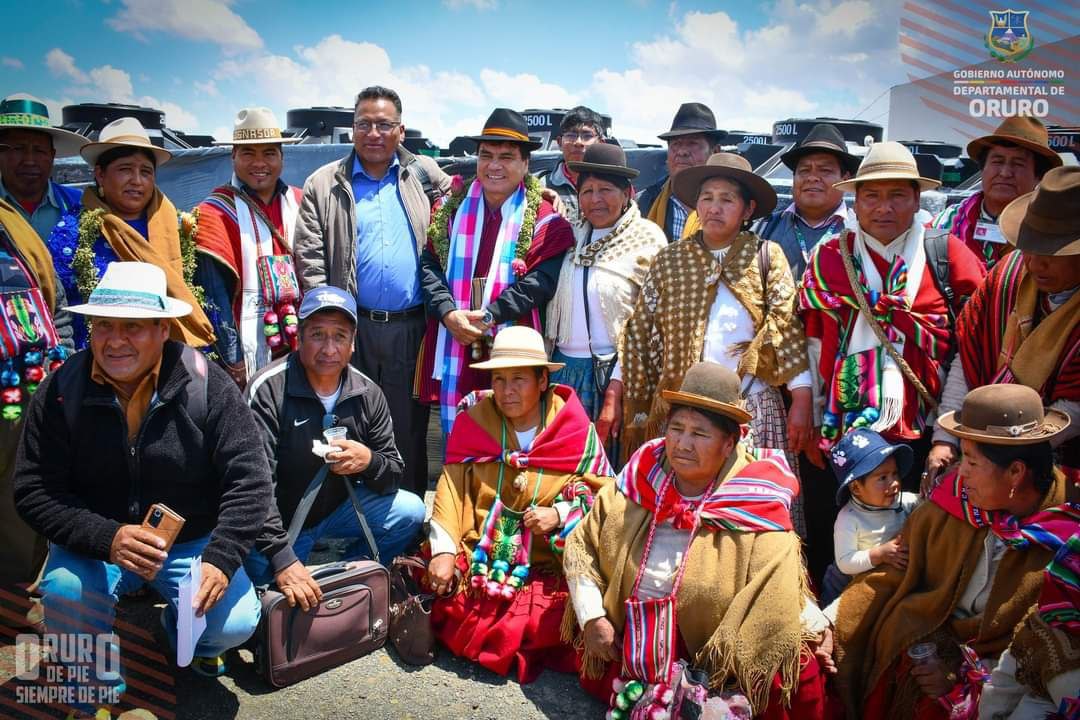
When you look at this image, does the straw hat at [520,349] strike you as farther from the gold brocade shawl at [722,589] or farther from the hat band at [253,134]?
the hat band at [253,134]

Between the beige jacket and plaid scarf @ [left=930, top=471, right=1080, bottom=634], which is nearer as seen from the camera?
plaid scarf @ [left=930, top=471, right=1080, bottom=634]

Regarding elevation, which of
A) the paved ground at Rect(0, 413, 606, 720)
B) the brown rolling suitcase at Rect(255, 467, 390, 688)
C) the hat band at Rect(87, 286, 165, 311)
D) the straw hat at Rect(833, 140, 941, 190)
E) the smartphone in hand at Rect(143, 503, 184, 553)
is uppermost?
the straw hat at Rect(833, 140, 941, 190)

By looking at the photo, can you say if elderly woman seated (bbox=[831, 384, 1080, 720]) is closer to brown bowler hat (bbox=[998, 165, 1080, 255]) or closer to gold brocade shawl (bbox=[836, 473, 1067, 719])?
gold brocade shawl (bbox=[836, 473, 1067, 719])

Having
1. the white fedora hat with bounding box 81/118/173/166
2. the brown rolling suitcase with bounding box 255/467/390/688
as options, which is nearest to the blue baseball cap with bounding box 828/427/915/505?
the brown rolling suitcase with bounding box 255/467/390/688

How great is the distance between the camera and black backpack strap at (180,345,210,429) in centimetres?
336

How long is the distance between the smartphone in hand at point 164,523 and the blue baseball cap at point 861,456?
2.57 m

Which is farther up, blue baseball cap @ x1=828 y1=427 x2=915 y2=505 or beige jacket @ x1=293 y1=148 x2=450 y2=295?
beige jacket @ x1=293 y1=148 x2=450 y2=295

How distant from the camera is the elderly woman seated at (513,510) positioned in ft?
12.0

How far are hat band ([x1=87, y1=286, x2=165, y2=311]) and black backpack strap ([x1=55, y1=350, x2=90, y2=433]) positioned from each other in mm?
266

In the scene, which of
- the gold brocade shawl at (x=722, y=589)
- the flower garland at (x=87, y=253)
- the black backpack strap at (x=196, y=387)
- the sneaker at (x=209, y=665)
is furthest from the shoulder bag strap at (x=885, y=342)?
the flower garland at (x=87, y=253)

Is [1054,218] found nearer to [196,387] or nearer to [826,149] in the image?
[826,149]

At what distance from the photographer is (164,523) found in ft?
10.4

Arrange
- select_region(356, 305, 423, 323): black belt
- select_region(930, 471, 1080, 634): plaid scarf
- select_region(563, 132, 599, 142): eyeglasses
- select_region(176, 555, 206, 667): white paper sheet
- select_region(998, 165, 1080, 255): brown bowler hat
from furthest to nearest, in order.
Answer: select_region(563, 132, 599, 142): eyeglasses
select_region(356, 305, 423, 323): black belt
select_region(176, 555, 206, 667): white paper sheet
select_region(998, 165, 1080, 255): brown bowler hat
select_region(930, 471, 1080, 634): plaid scarf

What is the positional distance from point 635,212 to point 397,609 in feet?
7.89
